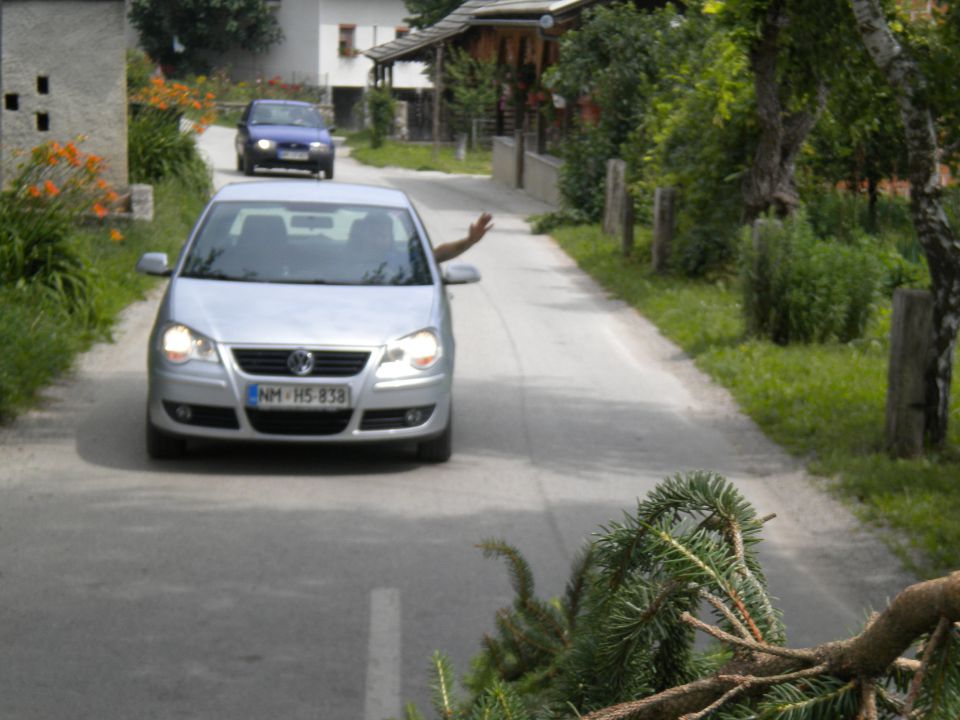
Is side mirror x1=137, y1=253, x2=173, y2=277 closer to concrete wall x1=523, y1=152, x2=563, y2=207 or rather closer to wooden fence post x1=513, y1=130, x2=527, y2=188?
concrete wall x1=523, y1=152, x2=563, y2=207

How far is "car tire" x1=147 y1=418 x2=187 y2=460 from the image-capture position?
8703 mm

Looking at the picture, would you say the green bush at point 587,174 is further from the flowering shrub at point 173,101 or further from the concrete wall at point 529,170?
the flowering shrub at point 173,101

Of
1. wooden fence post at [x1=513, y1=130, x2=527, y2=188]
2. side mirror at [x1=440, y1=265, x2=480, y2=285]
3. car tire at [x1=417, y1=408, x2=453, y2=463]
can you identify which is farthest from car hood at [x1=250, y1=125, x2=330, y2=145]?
car tire at [x1=417, y1=408, x2=453, y2=463]

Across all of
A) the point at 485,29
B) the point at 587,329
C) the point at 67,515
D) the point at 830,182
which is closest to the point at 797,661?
the point at 67,515

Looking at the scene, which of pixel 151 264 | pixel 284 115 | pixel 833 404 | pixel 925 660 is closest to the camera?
pixel 925 660

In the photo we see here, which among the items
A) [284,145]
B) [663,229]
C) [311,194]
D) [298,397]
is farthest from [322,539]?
[284,145]

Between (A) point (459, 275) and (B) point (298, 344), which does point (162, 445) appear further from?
(A) point (459, 275)

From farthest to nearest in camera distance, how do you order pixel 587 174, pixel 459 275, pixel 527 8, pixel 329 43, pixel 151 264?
pixel 329 43, pixel 527 8, pixel 587 174, pixel 459 275, pixel 151 264

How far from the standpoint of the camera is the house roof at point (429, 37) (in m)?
46.8

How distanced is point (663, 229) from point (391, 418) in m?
10.4

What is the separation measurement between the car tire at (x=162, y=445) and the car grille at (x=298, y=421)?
552 millimetres

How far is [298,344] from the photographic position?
8414 millimetres

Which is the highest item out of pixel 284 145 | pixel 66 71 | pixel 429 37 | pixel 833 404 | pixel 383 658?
pixel 429 37

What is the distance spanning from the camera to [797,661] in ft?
4.93
